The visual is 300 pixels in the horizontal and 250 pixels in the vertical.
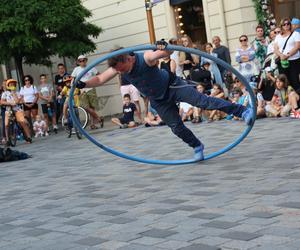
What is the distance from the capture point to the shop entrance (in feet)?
61.9

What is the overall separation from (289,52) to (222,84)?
1.91m

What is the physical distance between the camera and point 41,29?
18.0 m

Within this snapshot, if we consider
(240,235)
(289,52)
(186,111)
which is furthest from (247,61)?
(240,235)

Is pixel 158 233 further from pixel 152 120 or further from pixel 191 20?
pixel 191 20

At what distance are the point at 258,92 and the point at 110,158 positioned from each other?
163 inches

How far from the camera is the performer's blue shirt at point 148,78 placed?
7.89 meters

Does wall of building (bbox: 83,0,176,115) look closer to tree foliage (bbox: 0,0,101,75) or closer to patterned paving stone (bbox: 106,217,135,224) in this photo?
Answer: tree foliage (bbox: 0,0,101,75)

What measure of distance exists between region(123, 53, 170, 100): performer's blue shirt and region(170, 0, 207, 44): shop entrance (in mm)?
10788

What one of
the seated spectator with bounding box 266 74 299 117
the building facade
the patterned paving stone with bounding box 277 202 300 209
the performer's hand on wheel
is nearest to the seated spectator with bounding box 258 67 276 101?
the seated spectator with bounding box 266 74 299 117

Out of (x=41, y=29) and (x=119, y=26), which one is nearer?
(x=41, y=29)

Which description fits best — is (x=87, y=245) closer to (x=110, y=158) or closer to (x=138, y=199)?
(x=138, y=199)

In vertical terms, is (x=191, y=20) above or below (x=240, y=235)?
above

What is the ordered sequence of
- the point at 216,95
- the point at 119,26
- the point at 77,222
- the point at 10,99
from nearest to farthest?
the point at 77,222 → the point at 216,95 → the point at 10,99 → the point at 119,26

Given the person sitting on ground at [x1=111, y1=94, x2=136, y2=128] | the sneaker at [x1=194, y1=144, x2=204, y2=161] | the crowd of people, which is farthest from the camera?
the person sitting on ground at [x1=111, y1=94, x2=136, y2=128]
